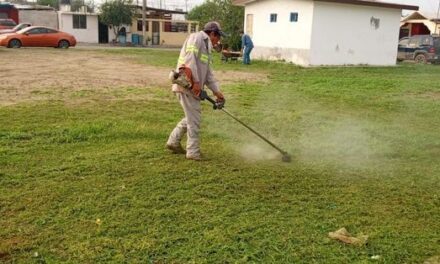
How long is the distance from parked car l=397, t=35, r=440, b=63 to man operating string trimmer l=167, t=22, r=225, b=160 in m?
19.5

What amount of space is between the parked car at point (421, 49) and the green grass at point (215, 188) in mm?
15584

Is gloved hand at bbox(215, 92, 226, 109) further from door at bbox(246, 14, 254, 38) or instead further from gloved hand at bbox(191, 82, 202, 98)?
door at bbox(246, 14, 254, 38)

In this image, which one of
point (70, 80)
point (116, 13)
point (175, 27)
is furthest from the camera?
point (175, 27)

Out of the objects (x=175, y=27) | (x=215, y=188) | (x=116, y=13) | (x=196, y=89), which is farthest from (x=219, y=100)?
(x=175, y=27)

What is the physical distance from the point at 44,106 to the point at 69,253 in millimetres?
5506

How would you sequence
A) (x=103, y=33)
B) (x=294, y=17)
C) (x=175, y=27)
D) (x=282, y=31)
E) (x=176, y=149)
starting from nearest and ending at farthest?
(x=176, y=149) < (x=294, y=17) < (x=282, y=31) < (x=103, y=33) < (x=175, y=27)

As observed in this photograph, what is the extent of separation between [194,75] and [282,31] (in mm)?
15529

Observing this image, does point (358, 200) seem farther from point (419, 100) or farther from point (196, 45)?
point (419, 100)

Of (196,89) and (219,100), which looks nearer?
(196,89)

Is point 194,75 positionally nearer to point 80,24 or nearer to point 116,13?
point 116,13

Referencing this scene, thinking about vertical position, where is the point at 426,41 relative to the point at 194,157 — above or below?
above

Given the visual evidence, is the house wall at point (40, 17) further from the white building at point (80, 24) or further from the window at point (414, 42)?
the window at point (414, 42)

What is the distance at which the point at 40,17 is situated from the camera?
39.7 m

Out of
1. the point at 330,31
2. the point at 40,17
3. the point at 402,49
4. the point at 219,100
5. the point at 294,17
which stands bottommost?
the point at 219,100
